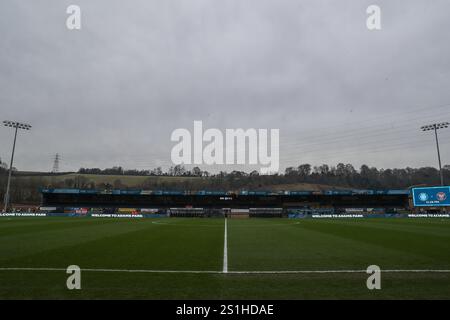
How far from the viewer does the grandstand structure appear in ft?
301

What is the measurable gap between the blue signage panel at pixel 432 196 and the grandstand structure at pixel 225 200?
96.5ft

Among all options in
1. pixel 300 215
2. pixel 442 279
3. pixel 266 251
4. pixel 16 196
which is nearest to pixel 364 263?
pixel 442 279

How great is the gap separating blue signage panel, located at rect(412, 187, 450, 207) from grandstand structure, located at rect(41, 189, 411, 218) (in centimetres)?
2941

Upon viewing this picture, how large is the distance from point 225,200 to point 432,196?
2086 inches

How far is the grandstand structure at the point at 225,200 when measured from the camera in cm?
9162

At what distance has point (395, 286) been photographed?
26.5ft

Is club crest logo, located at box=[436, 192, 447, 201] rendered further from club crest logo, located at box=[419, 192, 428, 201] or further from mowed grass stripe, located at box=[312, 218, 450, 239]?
mowed grass stripe, located at box=[312, 218, 450, 239]

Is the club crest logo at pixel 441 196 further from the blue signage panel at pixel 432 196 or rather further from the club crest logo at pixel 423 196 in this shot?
the club crest logo at pixel 423 196

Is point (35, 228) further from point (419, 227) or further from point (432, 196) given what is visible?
point (432, 196)

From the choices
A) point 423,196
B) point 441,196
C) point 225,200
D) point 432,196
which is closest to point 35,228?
point 423,196

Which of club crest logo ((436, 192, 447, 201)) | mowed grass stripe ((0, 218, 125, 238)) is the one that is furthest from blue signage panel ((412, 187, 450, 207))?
mowed grass stripe ((0, 218, 125, 238))

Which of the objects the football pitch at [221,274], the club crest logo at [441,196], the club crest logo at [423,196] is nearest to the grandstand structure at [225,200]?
the club crest logo at [423,196]
